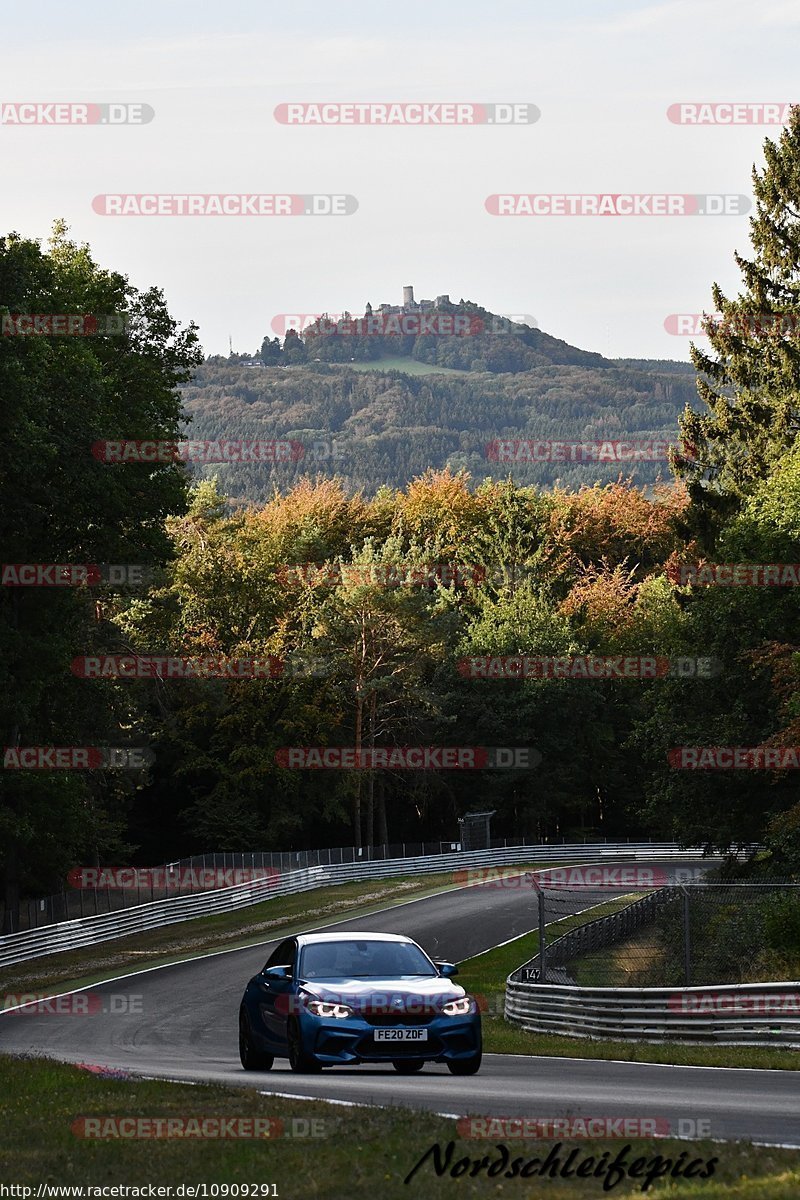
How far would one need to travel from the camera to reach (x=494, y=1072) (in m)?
16.8

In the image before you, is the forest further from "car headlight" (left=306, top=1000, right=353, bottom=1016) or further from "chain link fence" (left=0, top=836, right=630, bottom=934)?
"car headlight" (left=306, top=1000, right=353, bottom=1016)

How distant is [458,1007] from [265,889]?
47.1 meters

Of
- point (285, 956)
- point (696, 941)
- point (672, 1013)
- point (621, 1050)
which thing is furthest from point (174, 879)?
point (285, 956)

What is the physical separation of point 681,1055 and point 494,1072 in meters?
2.97

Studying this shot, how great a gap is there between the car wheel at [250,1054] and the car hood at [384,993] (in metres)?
1.81

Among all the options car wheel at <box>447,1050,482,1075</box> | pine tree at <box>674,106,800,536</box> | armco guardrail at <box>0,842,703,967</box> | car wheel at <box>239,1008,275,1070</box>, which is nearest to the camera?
car wheel at <box>447,1050,482,1075</box>

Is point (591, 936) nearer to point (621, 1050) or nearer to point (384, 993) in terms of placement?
point (621, 1050)

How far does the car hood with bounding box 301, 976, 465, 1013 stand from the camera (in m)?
15.5

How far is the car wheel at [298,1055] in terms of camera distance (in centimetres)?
1583

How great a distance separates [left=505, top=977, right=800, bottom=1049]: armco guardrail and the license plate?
5149 millimetres

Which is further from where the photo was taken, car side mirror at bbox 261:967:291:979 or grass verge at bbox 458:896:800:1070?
grass verge at bbox 458:896:800:1070

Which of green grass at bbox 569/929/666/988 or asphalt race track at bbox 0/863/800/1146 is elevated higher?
asphalt race track at bbox 0/863/800/1146

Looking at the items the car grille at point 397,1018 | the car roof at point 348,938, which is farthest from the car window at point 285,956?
the car grille at point 397,1018

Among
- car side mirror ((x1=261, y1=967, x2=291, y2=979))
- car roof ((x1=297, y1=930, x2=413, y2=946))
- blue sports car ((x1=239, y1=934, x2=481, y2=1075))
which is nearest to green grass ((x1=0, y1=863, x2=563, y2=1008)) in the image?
car side mirror ((x1=261, y1=967, x2=291, y2=979))
